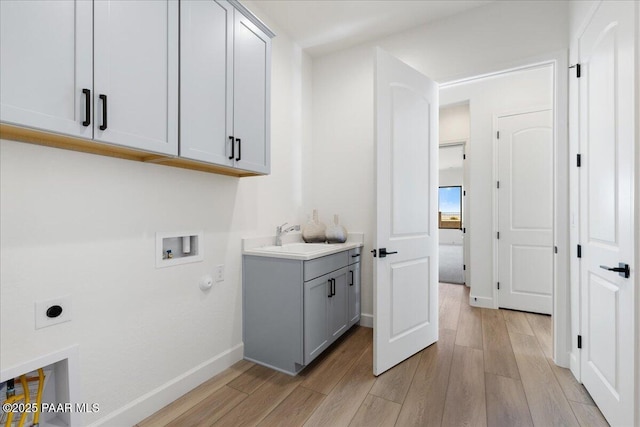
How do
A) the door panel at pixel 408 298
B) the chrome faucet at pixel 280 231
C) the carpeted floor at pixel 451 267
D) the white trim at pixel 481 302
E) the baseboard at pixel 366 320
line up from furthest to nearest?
the carpeted floor at pixel 451 267 → the white trim at pixel 481 302 → the baseboard at pixel 366 320 → the chrome faucet at pixel 280 231 → the door panel at pixel 408 298

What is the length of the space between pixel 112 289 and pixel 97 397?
53 centimetres

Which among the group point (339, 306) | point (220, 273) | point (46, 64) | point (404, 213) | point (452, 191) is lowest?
point (339, 306)

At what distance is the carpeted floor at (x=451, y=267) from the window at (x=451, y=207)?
4.95 ft

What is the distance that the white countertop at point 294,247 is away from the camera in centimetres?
211

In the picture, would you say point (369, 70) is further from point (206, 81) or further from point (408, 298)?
point (408, 298)

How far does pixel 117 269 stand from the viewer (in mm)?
1523

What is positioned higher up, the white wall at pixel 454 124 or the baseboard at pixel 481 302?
the white wall at pixel 454 124

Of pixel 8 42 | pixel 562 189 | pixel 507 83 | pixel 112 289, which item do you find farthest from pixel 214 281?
pixel 507 83

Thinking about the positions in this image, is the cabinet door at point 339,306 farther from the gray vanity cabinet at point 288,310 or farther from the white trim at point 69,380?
the white trim at point 69,380

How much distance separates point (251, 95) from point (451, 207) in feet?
29.9

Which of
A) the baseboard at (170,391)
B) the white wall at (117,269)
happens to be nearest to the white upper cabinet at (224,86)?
the white wall at (117,269)

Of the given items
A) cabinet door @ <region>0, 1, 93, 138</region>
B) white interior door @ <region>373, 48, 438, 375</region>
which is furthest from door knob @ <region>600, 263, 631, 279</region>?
cabinet door @ <region>0, 1, 93, 138</region>

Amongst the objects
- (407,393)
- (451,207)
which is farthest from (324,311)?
(451,207)

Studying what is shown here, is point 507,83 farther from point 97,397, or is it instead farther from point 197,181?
point 97,397
